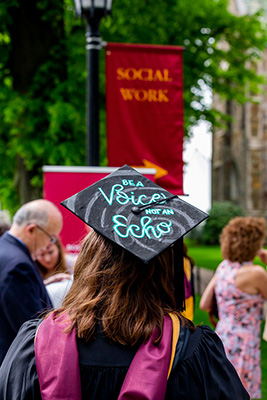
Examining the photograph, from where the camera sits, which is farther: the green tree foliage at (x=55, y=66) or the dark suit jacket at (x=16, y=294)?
the green tree foliage at (x=55, y=66)

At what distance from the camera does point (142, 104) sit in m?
5.36

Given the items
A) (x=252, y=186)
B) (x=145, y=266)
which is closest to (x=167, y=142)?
(x=145, y=266)

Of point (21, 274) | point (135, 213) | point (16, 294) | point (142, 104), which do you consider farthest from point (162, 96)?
point (135, 213)

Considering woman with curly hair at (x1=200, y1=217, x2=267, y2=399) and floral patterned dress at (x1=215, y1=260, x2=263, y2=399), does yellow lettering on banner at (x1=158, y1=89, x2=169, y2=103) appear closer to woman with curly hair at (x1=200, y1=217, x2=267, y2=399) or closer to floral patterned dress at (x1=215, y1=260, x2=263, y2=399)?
woman with curly hair at (x1=200, y1=217, x2=267, y2=399)

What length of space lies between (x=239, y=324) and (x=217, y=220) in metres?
22.7

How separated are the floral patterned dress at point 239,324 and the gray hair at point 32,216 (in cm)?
177

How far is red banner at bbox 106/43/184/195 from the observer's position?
5.32 metres

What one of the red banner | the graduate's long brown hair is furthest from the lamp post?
the graduate's long brown hair

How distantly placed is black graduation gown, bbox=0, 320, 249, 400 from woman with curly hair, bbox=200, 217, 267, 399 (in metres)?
2.56

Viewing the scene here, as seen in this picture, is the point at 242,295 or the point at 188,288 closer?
the point at 188,288

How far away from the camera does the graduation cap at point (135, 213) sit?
5.66ft

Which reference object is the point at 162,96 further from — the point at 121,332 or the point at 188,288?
the point at 121,332

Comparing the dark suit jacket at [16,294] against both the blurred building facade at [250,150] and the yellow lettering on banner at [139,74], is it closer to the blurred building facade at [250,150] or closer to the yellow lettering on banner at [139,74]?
the yellow lettering on banner at [139,74]

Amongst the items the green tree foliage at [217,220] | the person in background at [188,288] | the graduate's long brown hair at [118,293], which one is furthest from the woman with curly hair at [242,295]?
the green tree foliage at [217,220]
